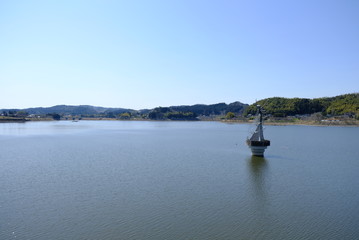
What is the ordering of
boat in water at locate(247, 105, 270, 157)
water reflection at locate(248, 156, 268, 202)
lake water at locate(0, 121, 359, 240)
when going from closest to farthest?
lake water at locate(0, 121, 359, 240) < water reflection at locate(248, 156, 268, 202) < boat in water at locate(247, 105, 270, 157)

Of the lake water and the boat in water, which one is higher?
the boat in water

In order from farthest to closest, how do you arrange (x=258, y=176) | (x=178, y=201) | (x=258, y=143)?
(x=258, y=143) < (x=258, y=176) < (x=178, y=201)

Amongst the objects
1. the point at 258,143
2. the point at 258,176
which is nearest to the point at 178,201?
the point at 258,176

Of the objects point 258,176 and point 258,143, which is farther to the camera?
point 258,143

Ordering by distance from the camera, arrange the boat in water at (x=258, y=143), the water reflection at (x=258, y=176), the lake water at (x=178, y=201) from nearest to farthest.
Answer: the lake water at (x=178, y=201)
the water reflection at (x=258, y=176)
the boat in water at (x=258, y=143)

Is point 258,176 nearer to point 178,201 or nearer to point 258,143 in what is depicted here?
point 178,201

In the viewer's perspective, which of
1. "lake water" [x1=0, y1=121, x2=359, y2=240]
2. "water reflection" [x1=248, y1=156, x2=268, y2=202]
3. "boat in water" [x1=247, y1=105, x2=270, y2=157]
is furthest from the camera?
"boat in water" [x1=247, y1=105, x2=270, y2=157]

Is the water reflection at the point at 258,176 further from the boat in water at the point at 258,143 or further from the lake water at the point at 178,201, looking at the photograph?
the boat in water at the point at 258,143

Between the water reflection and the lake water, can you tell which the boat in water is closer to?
→ the water reflection

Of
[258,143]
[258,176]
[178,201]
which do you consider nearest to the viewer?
[178,201]

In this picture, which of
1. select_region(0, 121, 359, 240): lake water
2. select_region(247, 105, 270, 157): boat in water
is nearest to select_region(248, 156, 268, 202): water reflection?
select_region(0, 121, 359, 240): lake water

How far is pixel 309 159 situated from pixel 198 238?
29.4 m

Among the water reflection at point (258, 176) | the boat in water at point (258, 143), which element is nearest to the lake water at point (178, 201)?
the water reflection at point (258, 176)

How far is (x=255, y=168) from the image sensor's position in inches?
1248
